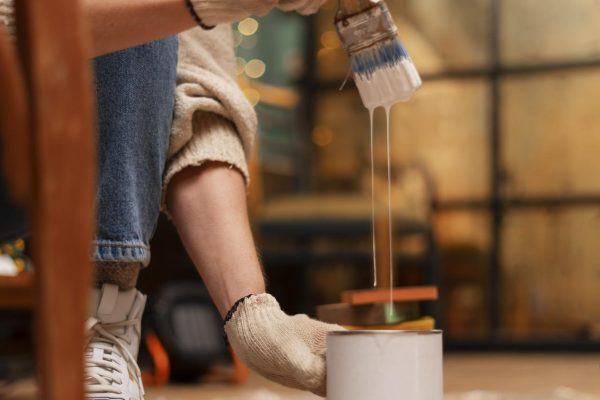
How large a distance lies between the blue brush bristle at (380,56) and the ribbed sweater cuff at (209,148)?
188 mm

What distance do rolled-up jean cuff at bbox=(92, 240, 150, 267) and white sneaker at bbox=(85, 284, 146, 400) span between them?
0.05m

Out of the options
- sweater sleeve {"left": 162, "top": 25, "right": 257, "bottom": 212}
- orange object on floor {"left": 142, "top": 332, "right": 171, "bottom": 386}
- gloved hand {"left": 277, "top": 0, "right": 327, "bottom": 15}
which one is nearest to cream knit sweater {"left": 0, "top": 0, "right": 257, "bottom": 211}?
sweater sleeve {"left": 162, "top": 25, "right": 257, "bottom": 212}

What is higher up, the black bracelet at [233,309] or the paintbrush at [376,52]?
the paintbrush at [376,52]

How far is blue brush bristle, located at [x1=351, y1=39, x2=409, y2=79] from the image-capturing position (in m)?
0.77

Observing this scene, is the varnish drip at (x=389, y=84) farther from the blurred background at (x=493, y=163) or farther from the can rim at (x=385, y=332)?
the blurred background at (x=493, y=163)

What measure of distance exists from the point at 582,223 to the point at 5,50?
3.57 metres

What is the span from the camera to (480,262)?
379 centimetres

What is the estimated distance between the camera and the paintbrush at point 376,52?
77 cm

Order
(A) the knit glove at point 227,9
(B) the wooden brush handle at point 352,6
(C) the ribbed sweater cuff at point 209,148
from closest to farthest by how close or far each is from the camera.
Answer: (A) the knit glove at point 227,9 → (B) the wooden brush handle at point 352,6 → (C) the ribbed sweater cuff at point 209,148

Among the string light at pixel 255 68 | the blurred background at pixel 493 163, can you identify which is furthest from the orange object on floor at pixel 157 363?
the string light at pixel 255 68

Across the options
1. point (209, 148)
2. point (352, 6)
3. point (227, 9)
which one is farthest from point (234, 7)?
point (209, 148)

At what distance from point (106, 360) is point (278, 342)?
16 centimetres

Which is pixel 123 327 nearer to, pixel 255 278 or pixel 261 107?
pixel 255 278

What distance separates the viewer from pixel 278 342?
807mm
